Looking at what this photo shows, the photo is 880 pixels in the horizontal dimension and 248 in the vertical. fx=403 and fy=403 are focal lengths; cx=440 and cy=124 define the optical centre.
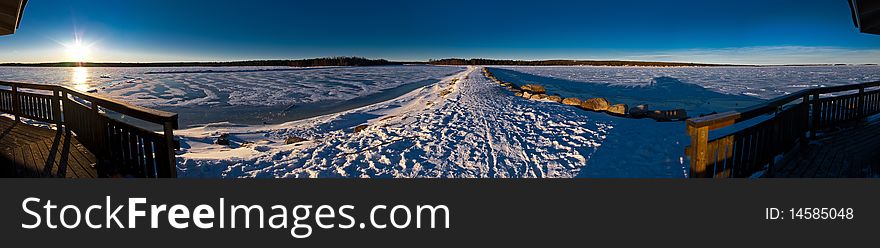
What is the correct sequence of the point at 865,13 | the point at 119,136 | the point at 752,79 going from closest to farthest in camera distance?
the point at 119,136
the point at 865,13
the point at 752,79

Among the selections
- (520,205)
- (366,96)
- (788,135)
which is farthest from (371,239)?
(366,96)

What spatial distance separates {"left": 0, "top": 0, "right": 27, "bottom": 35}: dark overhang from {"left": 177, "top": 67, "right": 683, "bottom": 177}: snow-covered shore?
2.33 meters

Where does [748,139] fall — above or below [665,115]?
above

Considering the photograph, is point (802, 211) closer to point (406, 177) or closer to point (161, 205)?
point (406, 177)

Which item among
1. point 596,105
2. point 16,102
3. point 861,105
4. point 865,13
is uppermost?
point 865,13

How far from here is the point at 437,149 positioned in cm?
574

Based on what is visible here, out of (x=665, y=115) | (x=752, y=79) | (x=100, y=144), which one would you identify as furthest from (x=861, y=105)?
(x=752, y=79)

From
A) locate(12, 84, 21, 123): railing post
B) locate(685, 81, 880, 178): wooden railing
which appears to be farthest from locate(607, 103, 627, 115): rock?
locate(12, 84, 21, 123): railing post

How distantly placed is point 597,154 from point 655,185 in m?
1.63

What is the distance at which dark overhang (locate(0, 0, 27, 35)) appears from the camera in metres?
4.44

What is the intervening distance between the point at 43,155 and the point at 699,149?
667cm

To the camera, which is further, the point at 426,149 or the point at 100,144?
the point at 426,149

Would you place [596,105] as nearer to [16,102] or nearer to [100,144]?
[100,144]

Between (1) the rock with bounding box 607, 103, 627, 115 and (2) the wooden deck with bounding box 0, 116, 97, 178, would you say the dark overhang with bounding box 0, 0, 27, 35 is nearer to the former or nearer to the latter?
(2) the wooden deck with bounding box 0, 116, 97, 178
